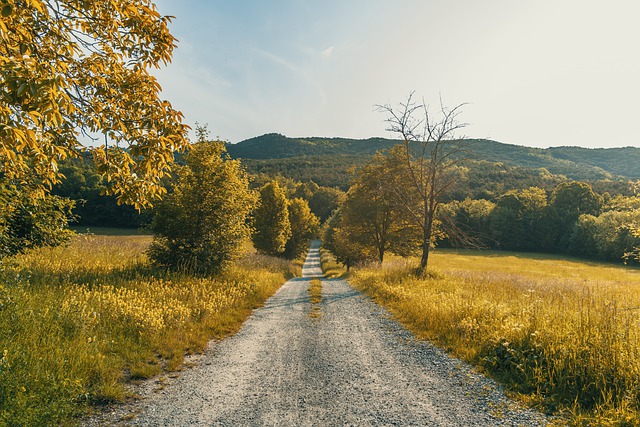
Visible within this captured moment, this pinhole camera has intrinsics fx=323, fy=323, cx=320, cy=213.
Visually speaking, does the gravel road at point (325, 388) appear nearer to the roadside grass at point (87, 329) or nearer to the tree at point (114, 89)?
the roadside grass at point (87, 329)

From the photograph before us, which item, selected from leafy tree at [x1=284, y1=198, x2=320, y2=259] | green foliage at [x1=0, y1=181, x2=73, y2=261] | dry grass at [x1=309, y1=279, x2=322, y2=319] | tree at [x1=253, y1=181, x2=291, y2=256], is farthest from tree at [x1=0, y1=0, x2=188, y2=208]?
leafy tree at [x1=284, y1=198, x2=320, y2=259]

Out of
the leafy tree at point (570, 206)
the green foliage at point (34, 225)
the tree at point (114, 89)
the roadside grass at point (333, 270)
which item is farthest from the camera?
the leafy tree at point (570, 206)

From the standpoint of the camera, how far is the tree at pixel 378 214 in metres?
26.5

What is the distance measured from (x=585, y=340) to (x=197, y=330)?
8.36 metres

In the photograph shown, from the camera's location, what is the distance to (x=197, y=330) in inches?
324

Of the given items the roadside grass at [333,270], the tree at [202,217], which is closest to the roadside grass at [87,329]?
the tree at [202,217]

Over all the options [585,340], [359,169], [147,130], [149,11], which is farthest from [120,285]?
[359,169]

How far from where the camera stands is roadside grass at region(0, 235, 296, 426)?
4.31 metres

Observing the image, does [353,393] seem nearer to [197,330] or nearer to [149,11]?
[197,330]

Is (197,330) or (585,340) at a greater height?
(585,340)

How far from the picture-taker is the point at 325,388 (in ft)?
18.0

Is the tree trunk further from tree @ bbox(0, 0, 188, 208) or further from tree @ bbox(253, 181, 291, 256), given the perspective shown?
tree @ bbox(253, 181, 291, 256)

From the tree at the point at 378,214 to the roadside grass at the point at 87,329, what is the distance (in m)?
17.5

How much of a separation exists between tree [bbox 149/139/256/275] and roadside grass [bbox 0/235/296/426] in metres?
1.66
